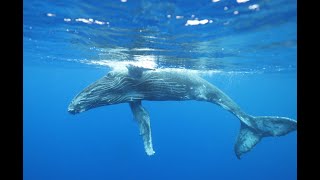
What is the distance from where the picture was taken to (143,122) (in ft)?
39.4

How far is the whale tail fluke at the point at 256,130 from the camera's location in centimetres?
1238

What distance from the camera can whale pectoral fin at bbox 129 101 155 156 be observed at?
452 inches

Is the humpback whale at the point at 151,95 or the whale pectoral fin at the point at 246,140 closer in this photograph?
the humpback whale at the point at 151,95

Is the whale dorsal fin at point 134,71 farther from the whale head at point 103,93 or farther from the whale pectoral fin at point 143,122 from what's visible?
the whale pectoral fin at point 143,122

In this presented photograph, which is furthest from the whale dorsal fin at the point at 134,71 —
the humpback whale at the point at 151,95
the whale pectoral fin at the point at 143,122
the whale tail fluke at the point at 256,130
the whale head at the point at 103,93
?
the whale tail fluke at the point at 256,130

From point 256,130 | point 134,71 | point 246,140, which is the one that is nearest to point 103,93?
point 134,71

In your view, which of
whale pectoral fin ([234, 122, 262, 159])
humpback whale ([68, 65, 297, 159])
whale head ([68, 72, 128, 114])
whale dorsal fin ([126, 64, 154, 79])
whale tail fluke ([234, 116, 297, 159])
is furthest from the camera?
whale pectoral fin ([234, 122, 262, 159])

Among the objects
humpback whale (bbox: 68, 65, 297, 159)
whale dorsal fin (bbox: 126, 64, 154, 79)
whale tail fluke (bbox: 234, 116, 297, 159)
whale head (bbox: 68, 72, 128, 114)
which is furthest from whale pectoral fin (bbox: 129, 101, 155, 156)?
whale tail fluke (bbox: 234, 116, 297, 159)

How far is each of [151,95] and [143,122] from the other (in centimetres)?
117

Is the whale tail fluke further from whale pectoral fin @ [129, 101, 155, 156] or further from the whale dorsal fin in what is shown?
the whale dorsal fin

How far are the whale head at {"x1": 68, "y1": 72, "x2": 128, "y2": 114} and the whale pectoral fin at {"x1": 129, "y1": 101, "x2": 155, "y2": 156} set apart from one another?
22.9 inches
